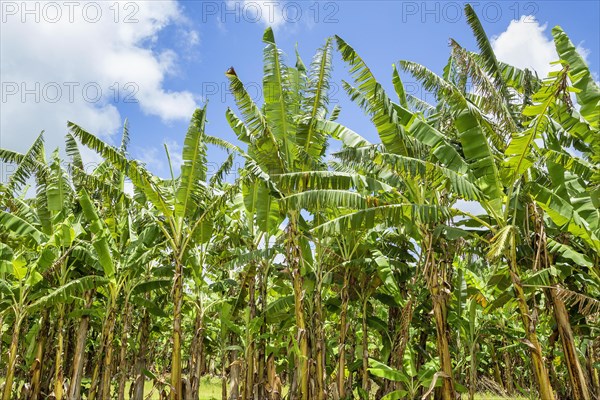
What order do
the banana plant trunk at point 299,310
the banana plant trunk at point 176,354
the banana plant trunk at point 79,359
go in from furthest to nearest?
the banana plant trunk at point 79,359, the banana plant trunk at point 176,354, the banana plant trunk at point 299,310

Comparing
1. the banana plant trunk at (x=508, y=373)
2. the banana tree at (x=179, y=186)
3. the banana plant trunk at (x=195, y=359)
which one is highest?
the banana tree at (x=179, y=186)

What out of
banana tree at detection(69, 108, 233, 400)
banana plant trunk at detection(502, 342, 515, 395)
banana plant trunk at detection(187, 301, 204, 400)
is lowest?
banana plant trunk at detection(502, 342, 515, 395)

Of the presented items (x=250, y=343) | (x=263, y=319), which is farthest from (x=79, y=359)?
(x=263, y=319)

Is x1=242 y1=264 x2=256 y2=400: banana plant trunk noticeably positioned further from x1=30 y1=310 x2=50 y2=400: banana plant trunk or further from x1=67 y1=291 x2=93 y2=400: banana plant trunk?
x1=30 y1=310 x2=50 y2=400: banana plant trunk

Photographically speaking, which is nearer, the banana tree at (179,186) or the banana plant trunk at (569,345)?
the banana plant trunk at (569,345)

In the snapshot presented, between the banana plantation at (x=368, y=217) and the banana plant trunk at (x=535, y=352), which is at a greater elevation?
the banana plantation at (x=368, y=217)

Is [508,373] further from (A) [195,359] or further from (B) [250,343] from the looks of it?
(A) [195,359]

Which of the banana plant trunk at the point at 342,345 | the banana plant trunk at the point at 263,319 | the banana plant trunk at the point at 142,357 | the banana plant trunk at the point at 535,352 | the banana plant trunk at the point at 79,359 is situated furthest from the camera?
the banana plant trunk at the point at 142,357

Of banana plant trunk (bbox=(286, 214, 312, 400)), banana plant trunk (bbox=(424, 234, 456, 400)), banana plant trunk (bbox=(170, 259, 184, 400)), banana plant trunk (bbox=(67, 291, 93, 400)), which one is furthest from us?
banana plant trunk (bbox=(67, 291, 93, 400))

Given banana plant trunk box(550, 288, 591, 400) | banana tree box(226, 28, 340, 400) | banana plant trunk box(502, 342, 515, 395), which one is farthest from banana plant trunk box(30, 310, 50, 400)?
banana plant trunk box(502, 342, 515, 395)

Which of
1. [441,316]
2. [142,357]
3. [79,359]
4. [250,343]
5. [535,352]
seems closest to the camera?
[535,352]

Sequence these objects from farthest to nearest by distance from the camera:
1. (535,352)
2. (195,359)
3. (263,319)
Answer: (195,359) < (263,319) < (535,352)

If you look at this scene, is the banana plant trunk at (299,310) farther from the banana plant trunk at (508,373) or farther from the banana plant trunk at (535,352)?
the banana plant trunk at (508,373)

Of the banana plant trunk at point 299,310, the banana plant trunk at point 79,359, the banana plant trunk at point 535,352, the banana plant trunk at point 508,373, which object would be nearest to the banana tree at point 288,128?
the banana plant trunk at point 299,310
